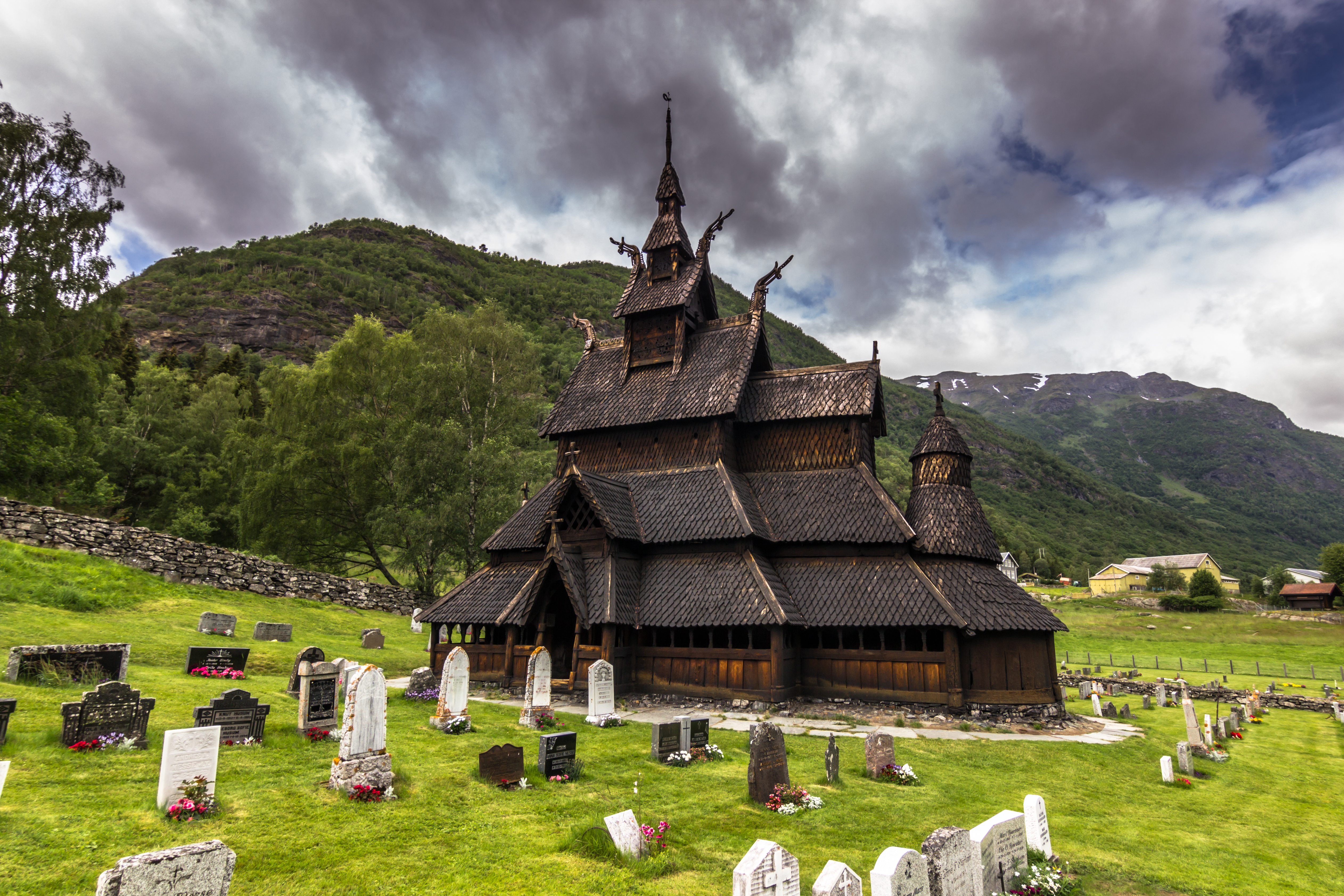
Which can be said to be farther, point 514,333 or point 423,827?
point 514,333

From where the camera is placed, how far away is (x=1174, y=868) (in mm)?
8055

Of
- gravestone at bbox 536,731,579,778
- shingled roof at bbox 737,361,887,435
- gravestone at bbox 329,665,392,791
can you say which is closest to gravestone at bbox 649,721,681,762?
gravestone at bbox 536,731,579,778

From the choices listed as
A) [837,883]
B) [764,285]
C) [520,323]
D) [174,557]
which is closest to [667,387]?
[764,285]

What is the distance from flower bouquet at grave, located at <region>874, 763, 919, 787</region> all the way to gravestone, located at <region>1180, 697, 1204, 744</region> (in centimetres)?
931

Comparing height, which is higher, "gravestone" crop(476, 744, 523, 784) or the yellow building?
the yellow building

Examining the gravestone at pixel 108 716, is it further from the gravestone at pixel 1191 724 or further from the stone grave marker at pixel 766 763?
the gravestone at pixel 1191 724

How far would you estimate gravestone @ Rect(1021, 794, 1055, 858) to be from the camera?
24.0 feet

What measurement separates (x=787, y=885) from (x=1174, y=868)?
6438 mm

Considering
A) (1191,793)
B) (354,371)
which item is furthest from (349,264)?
(1191,793)

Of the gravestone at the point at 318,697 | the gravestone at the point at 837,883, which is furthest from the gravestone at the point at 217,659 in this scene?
the gravestone at the point at 837,883

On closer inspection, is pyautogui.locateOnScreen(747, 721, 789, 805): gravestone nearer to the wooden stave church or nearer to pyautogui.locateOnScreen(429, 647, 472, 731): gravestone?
pyautogui.locateOnScreen(429, 647, 472, 731): gravestone

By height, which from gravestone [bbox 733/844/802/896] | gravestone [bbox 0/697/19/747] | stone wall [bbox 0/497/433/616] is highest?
stone wall [bbox 0/497/433/616]

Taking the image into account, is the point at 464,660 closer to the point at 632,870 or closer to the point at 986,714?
the point at 632,870

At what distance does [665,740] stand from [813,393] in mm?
14319
